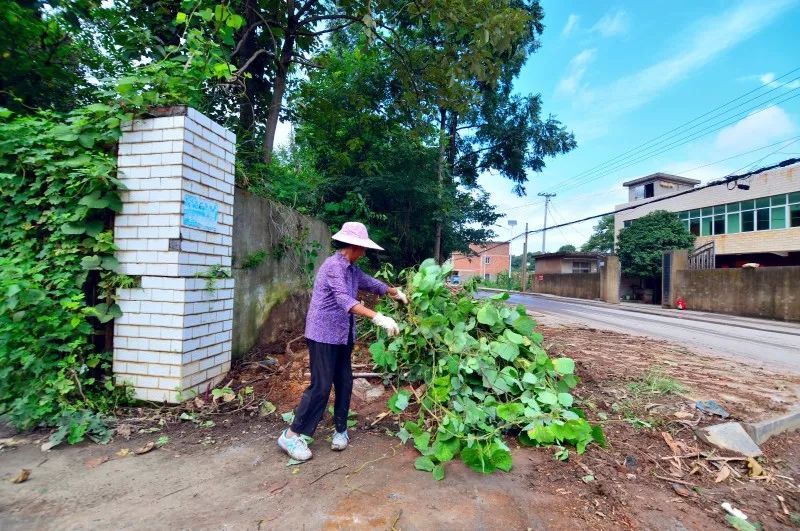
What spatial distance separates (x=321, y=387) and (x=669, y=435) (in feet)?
9.19

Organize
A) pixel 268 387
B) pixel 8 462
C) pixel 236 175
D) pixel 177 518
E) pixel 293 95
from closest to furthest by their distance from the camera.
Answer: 1. pixel 177 518
2. pixel 8 462
3. pixel 268 387
4. pixel 236 175
5. pixel 293 95

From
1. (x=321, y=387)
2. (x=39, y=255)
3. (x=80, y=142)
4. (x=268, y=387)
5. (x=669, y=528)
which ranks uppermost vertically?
(x=80, y=142)

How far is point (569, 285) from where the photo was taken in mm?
26141

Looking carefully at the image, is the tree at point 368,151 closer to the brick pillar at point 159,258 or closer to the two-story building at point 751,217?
the brick pillar at point 159,258

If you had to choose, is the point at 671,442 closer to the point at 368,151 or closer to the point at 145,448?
the point at 145,448

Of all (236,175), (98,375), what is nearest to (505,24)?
(236,175)

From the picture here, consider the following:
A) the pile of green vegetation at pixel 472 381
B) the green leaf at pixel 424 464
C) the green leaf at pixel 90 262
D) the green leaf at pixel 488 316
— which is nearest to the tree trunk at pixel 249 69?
the green leaf at pixel 90 262

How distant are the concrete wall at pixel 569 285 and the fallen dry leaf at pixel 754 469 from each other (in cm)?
2179

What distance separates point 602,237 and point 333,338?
48763 mm

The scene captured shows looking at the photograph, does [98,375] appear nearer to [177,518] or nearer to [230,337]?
[230,337]

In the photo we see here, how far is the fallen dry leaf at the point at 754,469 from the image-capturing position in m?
2.80

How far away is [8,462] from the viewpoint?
8.18 feet

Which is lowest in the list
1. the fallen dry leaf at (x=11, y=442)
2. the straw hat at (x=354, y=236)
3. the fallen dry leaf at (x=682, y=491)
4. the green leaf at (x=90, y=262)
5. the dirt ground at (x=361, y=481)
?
the fallen dry leaf at (x=682, y=491)

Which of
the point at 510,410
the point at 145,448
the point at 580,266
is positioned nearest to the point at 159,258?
the point at 145,448
